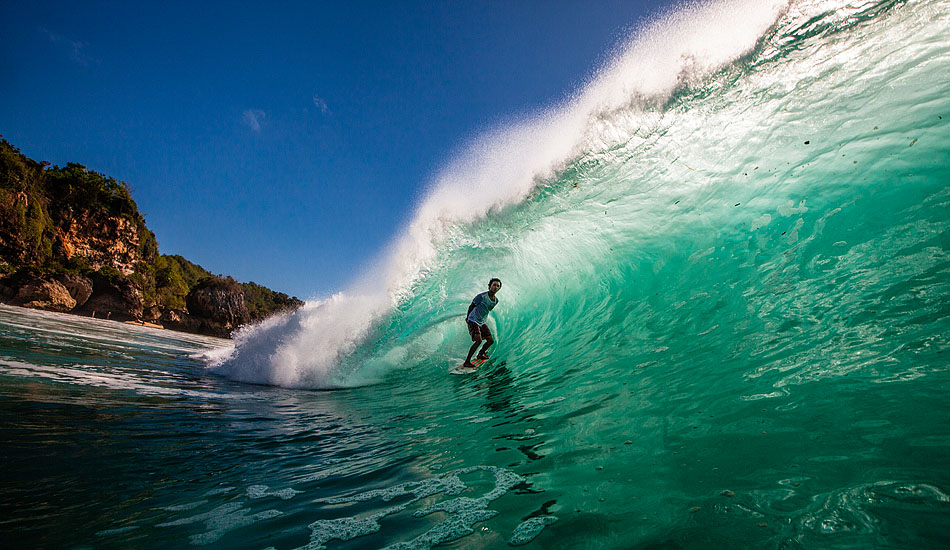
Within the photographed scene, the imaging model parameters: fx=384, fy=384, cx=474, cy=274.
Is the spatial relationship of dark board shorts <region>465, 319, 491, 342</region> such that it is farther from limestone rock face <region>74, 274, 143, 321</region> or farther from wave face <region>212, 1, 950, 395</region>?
limestone rock face <region>74, 274, 143, 321</region>

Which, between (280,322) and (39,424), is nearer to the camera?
(39,424)

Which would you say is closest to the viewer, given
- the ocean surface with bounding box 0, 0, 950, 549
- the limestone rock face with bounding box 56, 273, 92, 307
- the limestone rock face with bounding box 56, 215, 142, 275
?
the ocean surface with bounding box 0, 0, 950, 549

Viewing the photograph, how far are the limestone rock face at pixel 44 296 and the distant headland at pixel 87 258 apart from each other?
50 millimetres

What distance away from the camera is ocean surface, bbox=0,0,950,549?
168cm

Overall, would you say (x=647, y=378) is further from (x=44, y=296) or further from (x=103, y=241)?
(x=103, y=241)

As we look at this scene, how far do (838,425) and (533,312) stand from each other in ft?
21.1

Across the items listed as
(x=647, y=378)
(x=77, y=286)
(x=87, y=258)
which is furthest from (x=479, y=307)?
(x=87, y=258)

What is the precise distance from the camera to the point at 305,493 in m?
2.26

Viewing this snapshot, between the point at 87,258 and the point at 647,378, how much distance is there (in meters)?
52.2

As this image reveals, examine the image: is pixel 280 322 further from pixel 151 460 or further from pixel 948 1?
pixel 948 1

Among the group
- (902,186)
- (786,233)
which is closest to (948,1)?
(902,186)

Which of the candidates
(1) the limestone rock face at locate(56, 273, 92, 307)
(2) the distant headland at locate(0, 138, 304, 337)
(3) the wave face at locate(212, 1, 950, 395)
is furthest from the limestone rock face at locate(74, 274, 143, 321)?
(3) the wave face at locate(212, 1, 950, 395)

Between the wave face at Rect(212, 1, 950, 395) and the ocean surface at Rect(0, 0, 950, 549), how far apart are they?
0.03 metres

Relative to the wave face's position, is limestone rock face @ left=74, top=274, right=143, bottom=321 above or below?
above
